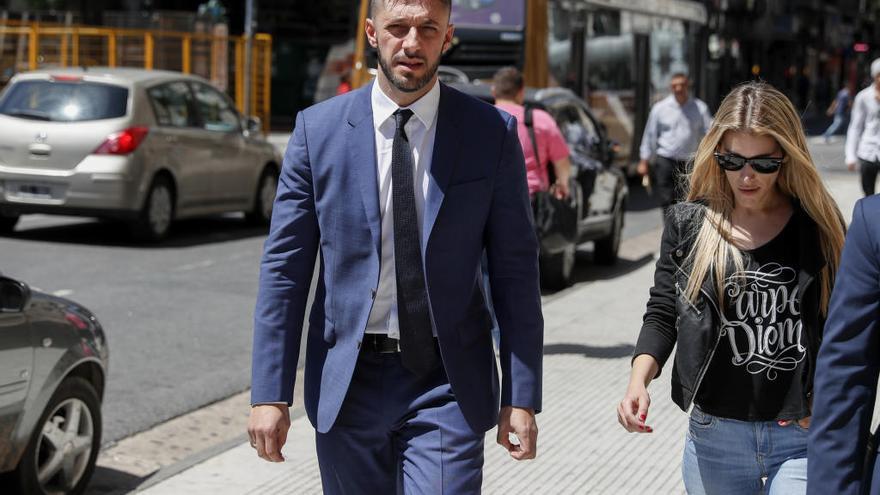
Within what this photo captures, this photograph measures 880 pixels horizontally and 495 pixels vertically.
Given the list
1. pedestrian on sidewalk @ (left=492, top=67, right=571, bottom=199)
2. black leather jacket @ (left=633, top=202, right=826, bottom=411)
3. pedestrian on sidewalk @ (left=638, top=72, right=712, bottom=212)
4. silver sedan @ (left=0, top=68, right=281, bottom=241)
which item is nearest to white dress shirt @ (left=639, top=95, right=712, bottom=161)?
pedestrian on sidewalk @ (left=638, top=72, right=712, bottom=212)

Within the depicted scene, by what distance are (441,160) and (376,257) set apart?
0.28 metres

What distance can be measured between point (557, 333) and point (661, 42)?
16.6 m

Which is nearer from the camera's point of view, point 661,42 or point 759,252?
point 759,252

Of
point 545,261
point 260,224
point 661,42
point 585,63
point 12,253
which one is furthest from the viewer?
point 661,42

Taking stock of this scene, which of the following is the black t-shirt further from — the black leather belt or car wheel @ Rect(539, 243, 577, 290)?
car wheel @ Rect(539, 243, 577, 290)

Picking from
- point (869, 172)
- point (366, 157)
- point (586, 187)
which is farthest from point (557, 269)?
point (366, 157)

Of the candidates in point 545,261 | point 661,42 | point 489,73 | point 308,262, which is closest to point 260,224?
point 489,73

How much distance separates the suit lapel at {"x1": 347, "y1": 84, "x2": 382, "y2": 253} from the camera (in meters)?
3.32

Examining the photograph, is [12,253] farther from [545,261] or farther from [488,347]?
[488,347]

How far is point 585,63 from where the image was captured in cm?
2147

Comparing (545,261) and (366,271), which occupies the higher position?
(366,271)

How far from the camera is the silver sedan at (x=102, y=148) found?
13.5 m

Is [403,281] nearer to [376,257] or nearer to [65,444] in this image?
[376,257]

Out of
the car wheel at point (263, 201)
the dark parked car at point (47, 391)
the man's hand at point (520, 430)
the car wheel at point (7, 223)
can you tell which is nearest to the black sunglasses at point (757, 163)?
the man's hand at point (520, 430)
